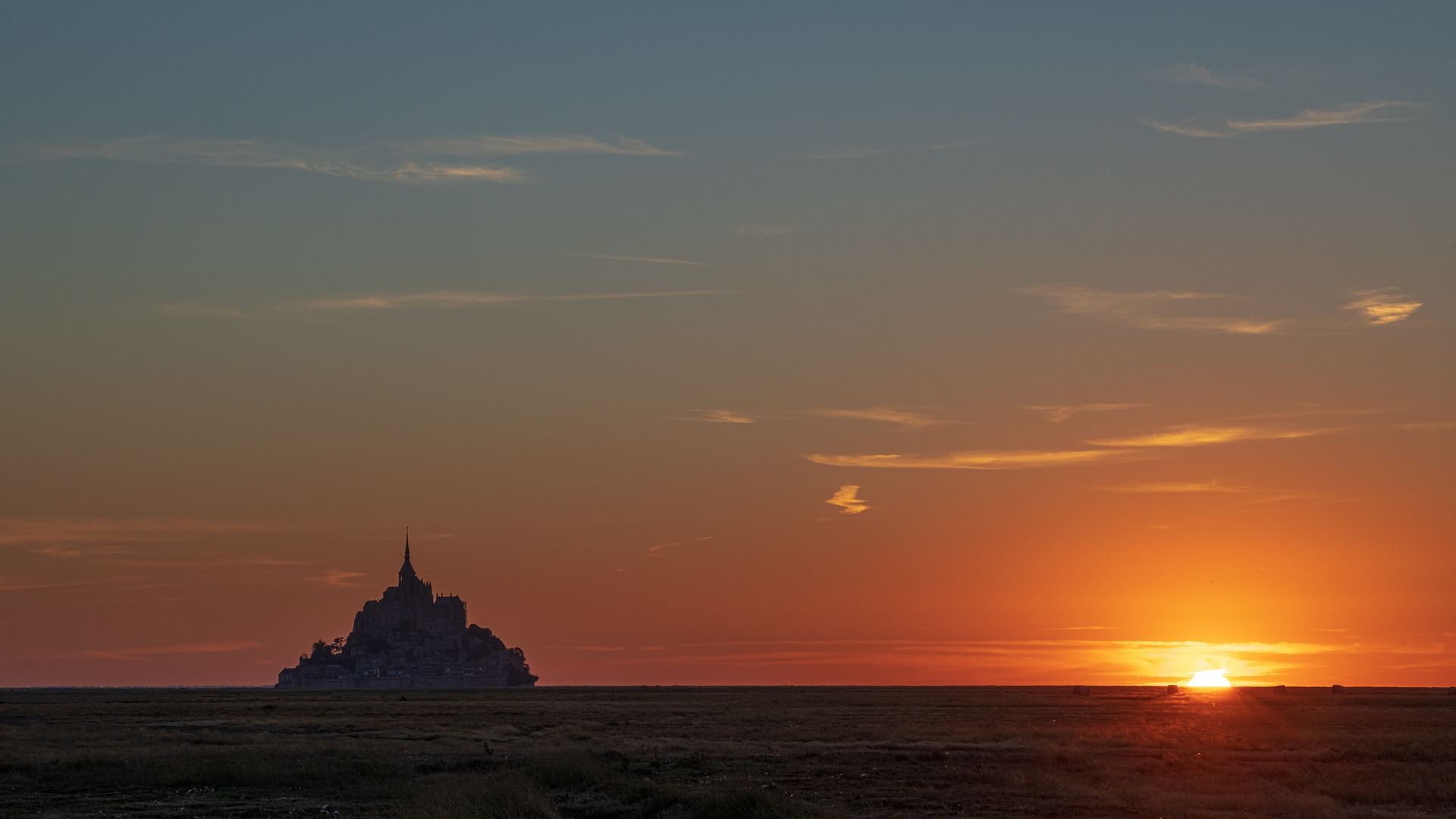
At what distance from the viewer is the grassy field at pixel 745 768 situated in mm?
36562

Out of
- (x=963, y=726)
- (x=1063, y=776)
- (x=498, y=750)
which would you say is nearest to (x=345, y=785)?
(x=498, y=750)

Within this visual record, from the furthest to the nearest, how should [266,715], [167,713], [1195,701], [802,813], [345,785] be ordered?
[1195,701] < [167,713] < [266,715] < [345,785] < [802,813]

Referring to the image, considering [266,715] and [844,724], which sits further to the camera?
[266,715]

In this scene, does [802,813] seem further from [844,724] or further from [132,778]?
[844,724]

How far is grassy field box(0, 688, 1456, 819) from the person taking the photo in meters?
36.6

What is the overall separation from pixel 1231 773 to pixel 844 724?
136 ft

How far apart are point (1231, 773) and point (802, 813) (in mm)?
19568

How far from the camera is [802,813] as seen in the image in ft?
106

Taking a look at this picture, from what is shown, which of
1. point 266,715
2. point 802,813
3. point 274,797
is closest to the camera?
point 802,813

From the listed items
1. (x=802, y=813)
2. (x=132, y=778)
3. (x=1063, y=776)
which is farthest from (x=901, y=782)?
(x=132, y=778)

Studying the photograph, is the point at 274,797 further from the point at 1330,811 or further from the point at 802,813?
the point at 1330,811

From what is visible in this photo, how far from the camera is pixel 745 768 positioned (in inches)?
1937

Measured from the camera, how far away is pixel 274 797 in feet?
137

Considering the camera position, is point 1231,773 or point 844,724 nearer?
point 1231,773
